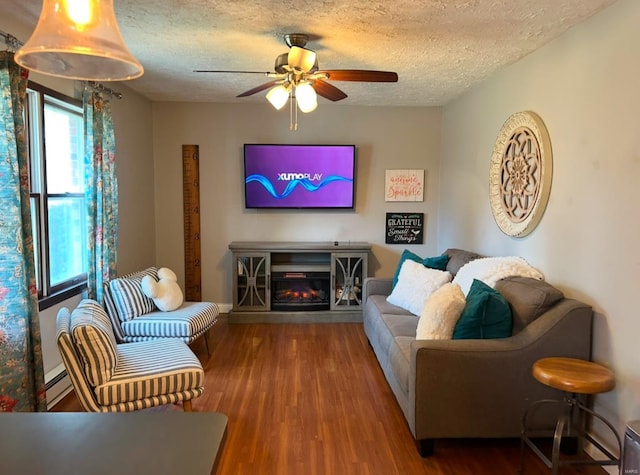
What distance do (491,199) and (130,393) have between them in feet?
10.1

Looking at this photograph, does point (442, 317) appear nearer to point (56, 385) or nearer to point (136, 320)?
point (136, 320)

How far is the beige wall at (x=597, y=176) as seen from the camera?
2283 mm

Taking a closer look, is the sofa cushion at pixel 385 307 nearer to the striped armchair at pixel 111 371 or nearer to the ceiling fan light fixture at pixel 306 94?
the striped armchair at pixel 111 371

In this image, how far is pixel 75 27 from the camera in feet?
3.58

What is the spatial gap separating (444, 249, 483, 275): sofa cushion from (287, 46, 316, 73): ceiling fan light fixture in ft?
7.08

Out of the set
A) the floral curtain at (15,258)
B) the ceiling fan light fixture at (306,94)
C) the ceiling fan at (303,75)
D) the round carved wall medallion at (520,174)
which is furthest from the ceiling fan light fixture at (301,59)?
the round carved wall medallion at (520,174)

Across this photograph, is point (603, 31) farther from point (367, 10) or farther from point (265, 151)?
point (265, 151)

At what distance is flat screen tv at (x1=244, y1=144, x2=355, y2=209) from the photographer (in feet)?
17.0

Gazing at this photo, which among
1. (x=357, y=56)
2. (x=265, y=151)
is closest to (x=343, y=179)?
(x=265, y=151)

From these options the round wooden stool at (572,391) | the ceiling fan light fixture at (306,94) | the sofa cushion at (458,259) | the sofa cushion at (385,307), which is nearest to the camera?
the round wooden stool at (572,391)

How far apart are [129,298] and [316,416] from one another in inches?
73.3

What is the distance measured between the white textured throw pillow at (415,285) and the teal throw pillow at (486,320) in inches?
40.8

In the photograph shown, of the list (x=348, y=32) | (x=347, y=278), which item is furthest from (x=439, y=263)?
(x=348, y=32)

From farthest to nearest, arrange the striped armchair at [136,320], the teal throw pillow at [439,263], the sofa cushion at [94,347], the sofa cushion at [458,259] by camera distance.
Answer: the teal throw pillow at [439,263], the sofa cushion at [458,259], the striped armchair at [136,320], the sofa cushion at [94,347]
